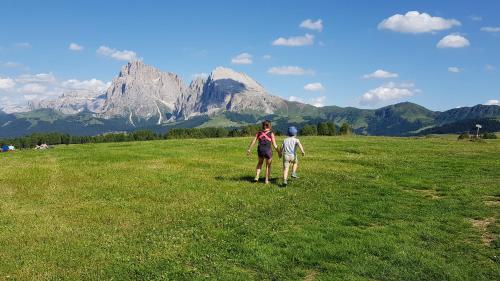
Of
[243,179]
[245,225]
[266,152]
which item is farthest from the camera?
[243,179]

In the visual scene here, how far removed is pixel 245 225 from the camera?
58.4 feet

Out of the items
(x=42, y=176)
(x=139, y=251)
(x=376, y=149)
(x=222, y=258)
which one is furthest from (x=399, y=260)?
(x=376, y=149)

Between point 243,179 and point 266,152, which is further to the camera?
point 243,179

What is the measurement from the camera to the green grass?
13.3m

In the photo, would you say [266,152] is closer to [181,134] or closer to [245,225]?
[245,225]

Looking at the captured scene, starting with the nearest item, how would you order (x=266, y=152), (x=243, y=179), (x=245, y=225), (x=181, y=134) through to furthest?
(x=245, y=225) < (x=266, y=152) < (x=243, y=179) < (x=181, y=134)

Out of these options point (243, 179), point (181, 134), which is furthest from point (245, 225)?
point (181, 134)

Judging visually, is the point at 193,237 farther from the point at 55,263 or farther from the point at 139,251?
the point at 55,263

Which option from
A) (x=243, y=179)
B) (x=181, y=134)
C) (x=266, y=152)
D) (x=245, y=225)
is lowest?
(x=245, y=225)

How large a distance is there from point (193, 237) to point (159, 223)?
2626 millimetres

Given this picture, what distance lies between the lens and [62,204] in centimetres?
2181

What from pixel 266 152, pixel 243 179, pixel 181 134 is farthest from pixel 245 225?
pixel 181 134

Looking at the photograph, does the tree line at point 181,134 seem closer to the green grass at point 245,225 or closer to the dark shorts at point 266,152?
the dark shorts at point 266,152

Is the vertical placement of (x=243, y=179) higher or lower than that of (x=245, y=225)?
higher
